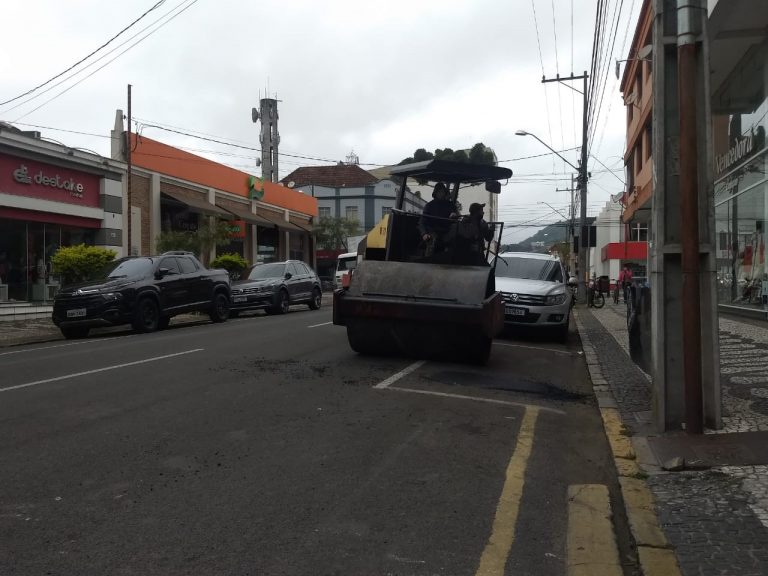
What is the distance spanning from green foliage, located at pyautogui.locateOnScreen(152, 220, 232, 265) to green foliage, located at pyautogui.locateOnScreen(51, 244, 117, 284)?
7190 millimetres

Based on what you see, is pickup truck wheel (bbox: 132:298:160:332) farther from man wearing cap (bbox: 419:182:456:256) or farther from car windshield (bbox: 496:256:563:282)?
car windshield (bbox: 496:256:563:282)

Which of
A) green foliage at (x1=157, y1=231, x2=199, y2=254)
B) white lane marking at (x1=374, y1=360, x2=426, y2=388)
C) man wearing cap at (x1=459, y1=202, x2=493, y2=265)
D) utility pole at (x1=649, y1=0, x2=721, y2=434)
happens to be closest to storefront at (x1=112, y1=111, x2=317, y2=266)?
green foliage at (x1=157, y1=231, x2=199, y2=254)

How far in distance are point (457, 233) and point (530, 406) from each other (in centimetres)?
356

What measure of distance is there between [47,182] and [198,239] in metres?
5.82

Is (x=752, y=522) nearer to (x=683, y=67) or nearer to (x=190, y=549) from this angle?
(x=190, y=549)

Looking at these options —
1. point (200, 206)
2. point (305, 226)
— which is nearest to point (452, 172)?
point (200, 206)

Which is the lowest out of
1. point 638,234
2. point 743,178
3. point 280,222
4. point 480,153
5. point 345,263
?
point 345,263

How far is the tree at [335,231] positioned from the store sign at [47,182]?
25504mm

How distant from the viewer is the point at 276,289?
21.0m

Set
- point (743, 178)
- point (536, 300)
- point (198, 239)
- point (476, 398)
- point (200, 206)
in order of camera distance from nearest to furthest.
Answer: point (476, 398)
point (536, 300)
point (743, 178)
point (198, 239)
point (200, 206)

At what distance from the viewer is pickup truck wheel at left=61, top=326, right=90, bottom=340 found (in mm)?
15081

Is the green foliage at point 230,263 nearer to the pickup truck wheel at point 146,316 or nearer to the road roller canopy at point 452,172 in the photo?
the pickup truck wheel at point 146,316

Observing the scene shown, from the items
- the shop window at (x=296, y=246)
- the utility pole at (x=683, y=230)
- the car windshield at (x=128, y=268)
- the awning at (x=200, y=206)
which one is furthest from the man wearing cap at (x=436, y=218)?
→ the shop window at (x=296, y=246)

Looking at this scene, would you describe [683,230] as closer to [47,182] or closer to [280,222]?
[47,182]
